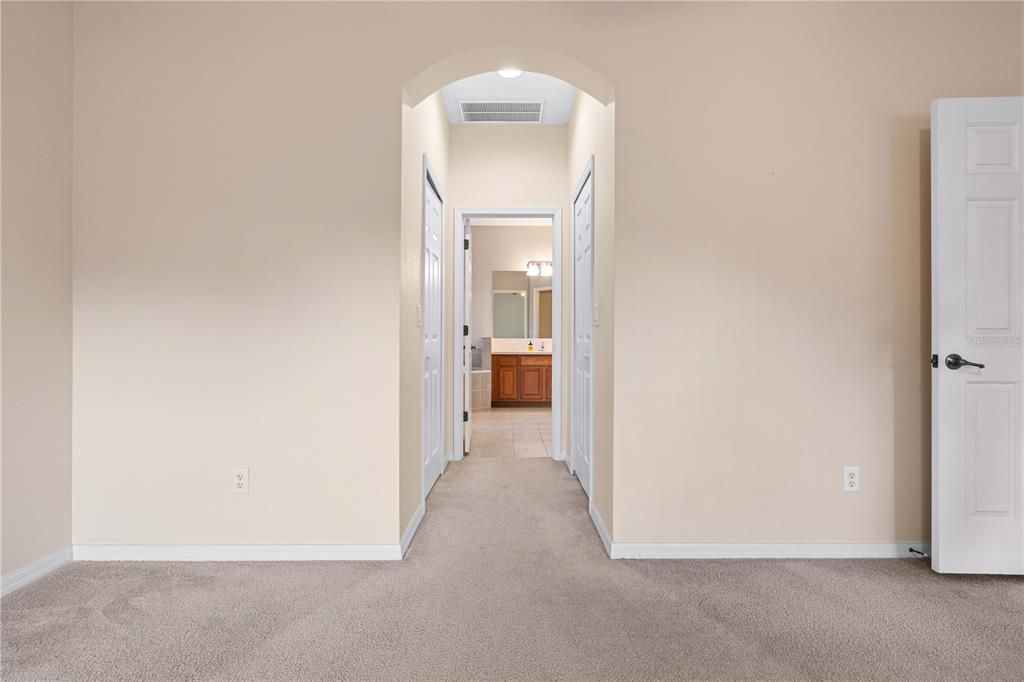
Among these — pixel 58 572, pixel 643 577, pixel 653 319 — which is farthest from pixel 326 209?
pixel 643 577

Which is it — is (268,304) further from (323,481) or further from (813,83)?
(813,83)

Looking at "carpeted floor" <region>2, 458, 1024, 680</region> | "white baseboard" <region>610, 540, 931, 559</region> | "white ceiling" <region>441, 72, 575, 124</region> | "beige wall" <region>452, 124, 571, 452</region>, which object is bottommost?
"carpeted floor" <region>2, 458, 1024, 680</region>

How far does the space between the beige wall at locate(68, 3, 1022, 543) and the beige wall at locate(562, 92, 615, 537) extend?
98 mm

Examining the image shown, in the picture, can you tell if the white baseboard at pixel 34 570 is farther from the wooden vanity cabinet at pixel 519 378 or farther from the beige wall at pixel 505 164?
the wooden vanity cabinet at pixel 519 378

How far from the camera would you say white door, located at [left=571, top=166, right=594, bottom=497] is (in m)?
3.27

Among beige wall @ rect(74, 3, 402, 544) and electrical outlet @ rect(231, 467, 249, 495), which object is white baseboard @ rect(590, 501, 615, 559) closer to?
beige wall @ rect(74, 3, 402, 544)

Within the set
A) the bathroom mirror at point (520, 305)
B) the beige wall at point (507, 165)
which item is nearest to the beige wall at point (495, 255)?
Answer: the bathroom mirror at point (520, 305)

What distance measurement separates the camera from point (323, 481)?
8.07 feet

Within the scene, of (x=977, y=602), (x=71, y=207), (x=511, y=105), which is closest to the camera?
(x=977, y=602)

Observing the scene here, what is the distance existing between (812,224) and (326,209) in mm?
2163

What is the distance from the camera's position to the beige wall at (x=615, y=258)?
2.44 meters

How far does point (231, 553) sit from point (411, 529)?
791 mm

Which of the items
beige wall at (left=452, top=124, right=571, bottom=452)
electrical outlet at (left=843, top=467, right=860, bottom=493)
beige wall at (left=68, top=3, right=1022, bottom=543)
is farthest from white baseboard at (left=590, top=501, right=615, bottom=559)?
beige wall at (left=452, top=124, right=571, bottom=452)

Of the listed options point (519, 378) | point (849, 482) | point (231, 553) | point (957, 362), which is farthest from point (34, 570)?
point (519, 378)
